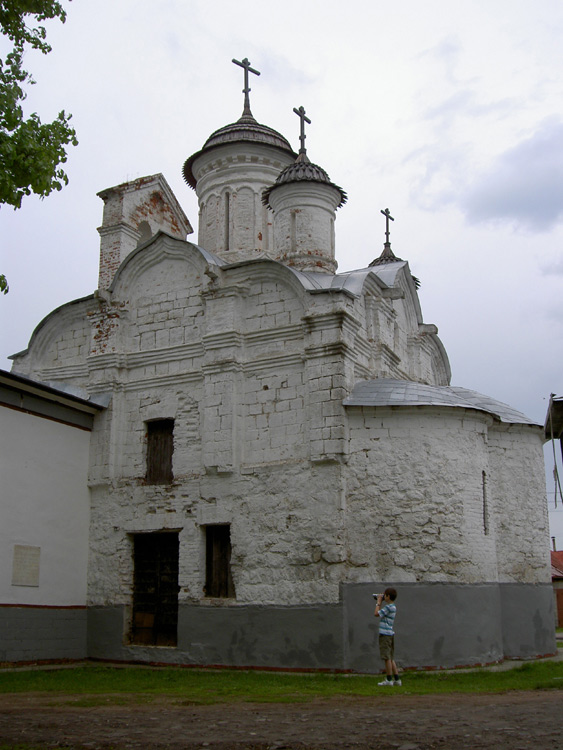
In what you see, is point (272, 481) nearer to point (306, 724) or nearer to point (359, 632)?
point (359, 632)

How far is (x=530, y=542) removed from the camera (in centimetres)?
1409

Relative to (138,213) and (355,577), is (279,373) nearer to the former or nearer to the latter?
(355,577)

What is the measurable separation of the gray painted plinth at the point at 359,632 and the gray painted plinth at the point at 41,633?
1.20m

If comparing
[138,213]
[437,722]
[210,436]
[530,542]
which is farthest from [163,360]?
[437,722]

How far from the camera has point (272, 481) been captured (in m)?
12.9

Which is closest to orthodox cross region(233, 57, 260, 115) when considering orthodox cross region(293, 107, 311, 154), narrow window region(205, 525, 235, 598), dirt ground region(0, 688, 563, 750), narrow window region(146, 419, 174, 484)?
orthodox cross region(293, 107, 311, 154)

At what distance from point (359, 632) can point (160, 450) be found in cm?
472

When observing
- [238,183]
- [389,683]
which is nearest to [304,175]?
Answer: [238,183]

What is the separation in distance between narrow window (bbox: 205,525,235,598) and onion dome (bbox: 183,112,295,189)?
9208 millimetres

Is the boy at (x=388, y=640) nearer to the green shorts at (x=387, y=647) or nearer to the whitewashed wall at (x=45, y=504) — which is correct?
the green shorts at (x=387, y=647)

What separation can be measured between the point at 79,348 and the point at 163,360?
218 cm

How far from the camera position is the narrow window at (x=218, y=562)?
13.2 metres

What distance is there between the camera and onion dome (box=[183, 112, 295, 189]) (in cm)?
1855

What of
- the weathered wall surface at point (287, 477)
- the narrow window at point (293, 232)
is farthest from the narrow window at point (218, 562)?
the narrow window at point (293, 232)
